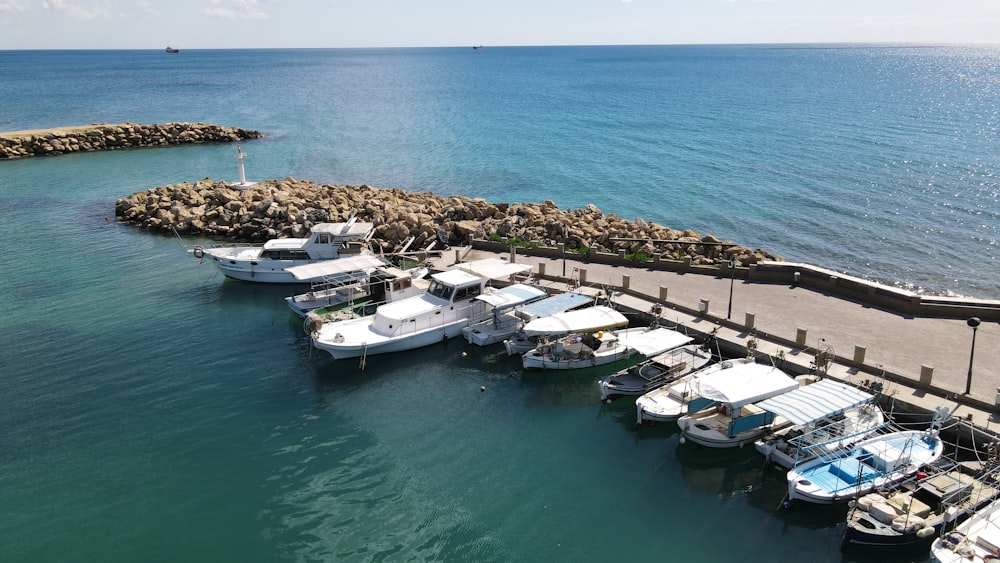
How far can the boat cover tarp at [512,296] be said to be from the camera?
33.8 meters

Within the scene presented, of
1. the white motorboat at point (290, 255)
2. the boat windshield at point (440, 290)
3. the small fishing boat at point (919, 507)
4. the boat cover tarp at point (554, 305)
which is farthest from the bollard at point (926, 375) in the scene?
the white motorboat at point (290, 255)

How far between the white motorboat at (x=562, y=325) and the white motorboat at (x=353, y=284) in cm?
737

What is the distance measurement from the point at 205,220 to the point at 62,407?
28.0 m

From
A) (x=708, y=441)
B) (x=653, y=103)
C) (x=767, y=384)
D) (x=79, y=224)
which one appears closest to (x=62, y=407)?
(x=708, y=441)

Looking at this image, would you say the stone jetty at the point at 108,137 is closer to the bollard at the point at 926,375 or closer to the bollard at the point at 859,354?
the bollard at the point at 859,354

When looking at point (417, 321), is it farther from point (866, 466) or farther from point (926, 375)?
point (926, 375)

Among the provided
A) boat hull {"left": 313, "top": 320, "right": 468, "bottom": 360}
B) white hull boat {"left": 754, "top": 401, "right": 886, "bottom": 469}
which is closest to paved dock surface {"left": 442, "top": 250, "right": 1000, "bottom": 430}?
white hull boat {"left": 754, "top": 401, "right": 886, "bottom": 469}

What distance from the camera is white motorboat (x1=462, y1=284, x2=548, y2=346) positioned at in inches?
1326

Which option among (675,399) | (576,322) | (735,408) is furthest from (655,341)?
(735,408)

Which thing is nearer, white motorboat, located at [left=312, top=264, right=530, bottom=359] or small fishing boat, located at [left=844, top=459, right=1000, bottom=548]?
small fishing boat, located at [left=844, top=459, right=1000, bottom=548]

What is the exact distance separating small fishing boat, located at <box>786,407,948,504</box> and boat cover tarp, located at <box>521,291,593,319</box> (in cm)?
1362

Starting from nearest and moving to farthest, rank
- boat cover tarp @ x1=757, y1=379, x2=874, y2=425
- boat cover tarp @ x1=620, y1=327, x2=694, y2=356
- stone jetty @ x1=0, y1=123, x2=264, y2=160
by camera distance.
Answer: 1. boat cover tarp @ x1=757, y1=379, x2=874, y2=425
2. boat cover tarp @ x1=620, y1=327, x2=694, y2=356
3. stone jetty @ x1=0, y1=123, x2=264, y2=160

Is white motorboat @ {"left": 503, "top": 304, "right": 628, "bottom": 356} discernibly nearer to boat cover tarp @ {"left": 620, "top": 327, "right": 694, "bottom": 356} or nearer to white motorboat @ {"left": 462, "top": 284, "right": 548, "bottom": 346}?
white motorboat @ {"left": 462, "top": 284, "right": 548, "bottom": 346}

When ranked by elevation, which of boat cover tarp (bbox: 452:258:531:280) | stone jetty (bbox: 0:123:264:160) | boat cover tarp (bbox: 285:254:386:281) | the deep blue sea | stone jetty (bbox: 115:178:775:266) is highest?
stone jetty (bbox: 0:123:264:160)
